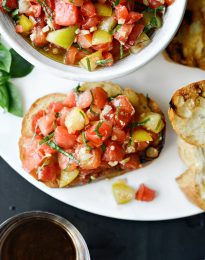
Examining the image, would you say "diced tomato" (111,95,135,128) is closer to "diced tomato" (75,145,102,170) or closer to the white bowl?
"diced tomato" (75,145,102,170)

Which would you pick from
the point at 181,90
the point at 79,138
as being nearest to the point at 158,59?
the point at 181,90

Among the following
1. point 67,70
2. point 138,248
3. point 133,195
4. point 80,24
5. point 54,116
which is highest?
point 80,24

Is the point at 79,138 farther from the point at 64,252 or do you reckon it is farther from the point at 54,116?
the point at 64,252

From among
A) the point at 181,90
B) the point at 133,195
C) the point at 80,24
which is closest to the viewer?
the point at 80,24

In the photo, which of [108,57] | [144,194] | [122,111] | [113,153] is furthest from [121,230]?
[108,57]

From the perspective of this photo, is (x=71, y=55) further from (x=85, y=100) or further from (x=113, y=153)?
(x=113, y=153)

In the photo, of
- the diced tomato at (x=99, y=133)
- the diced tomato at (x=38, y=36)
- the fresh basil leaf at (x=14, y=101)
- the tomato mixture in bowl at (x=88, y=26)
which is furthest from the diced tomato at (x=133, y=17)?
the fresh basil leaf at (x=14, y=101)

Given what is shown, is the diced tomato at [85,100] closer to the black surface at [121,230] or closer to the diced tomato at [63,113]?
the diced tomato at [63,113]
